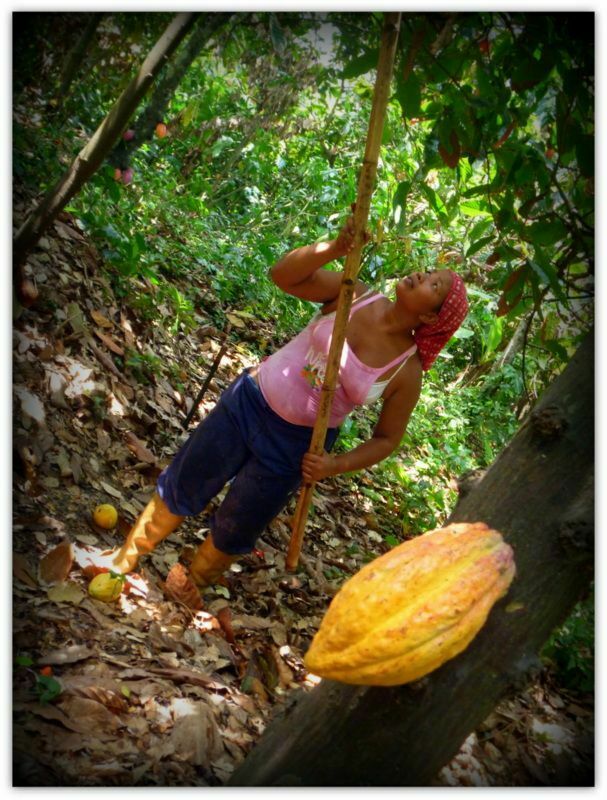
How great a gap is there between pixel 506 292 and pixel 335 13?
970mm

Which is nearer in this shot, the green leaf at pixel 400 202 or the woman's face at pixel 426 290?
the woman's face at pixel 426 290

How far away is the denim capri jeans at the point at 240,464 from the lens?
2229 millimetres

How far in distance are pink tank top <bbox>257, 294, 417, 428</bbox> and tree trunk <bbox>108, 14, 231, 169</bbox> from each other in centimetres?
181

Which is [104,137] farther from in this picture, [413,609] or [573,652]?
[573,652]

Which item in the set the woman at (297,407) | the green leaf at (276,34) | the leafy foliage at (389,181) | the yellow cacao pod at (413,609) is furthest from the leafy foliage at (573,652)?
the green leaf at (276,34)

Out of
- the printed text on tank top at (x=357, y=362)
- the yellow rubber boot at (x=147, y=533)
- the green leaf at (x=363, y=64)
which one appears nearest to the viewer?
the green leaf at (x=363, y=64)

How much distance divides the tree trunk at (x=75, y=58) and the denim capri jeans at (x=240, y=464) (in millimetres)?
1371

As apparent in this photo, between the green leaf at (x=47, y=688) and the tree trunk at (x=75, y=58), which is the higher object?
the tree trunk at (x=75, y=58)

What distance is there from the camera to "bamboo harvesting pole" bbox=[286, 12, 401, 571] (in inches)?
57.1

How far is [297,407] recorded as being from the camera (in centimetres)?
216

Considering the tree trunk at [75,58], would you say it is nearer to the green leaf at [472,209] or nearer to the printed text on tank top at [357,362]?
the printed text on tank top at [357,362]

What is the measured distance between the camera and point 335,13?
1724 mm

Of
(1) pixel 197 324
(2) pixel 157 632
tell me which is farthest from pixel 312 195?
(2) pixel 157 632

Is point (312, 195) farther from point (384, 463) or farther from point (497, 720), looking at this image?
point (497, 720)
